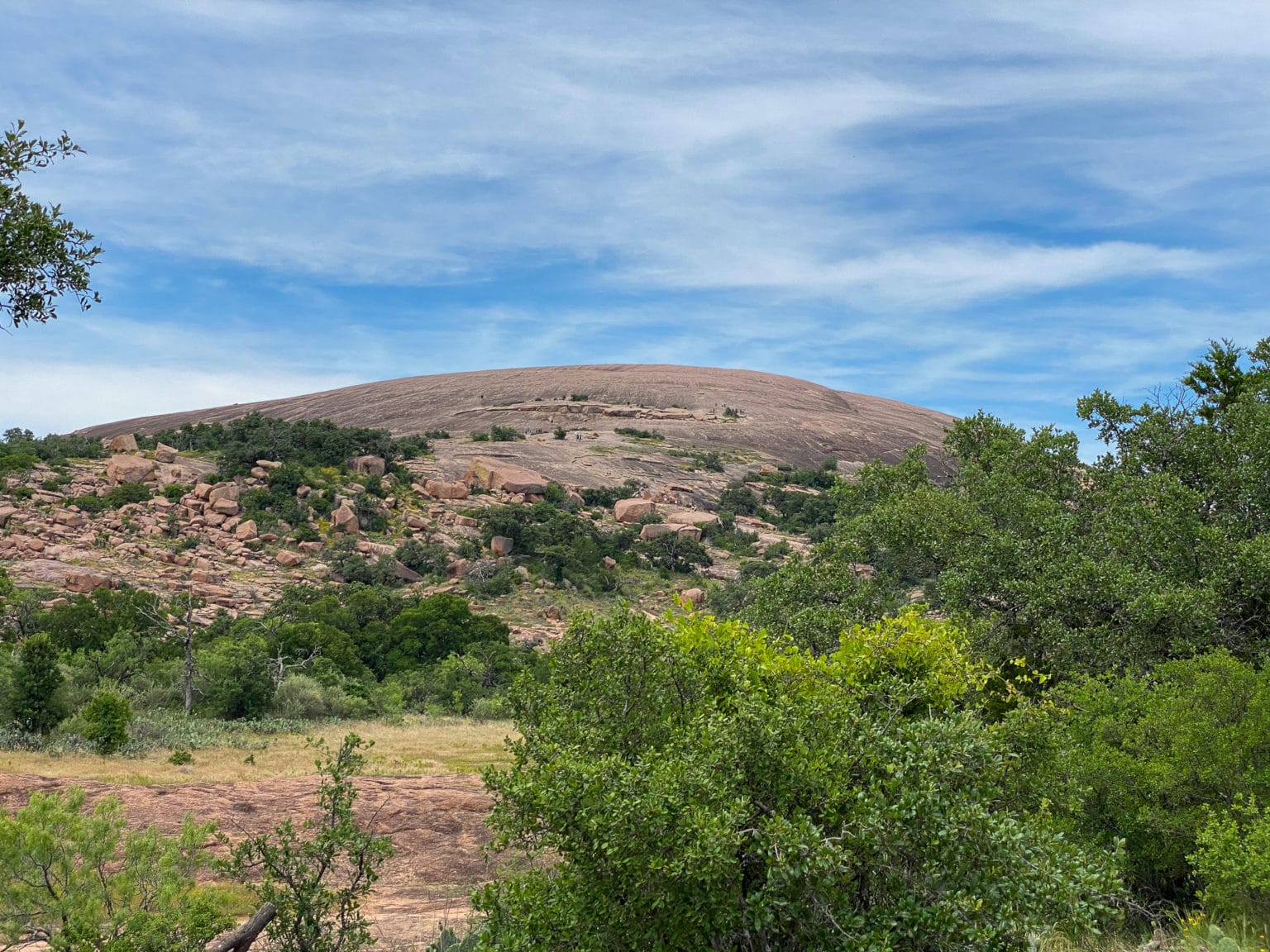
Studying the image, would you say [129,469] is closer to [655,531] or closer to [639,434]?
[655,531]

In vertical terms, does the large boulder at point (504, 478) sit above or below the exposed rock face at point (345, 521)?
above

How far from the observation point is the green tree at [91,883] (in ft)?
21.6

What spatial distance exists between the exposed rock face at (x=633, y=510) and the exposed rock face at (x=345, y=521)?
15.4 meters

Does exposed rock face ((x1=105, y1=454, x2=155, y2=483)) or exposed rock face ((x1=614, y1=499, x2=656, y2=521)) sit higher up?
exposed rock face ((x1=105, y1=454, x2=155, y2=483))

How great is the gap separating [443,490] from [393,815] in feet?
142

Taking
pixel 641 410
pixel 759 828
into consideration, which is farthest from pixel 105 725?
pixel 641 410

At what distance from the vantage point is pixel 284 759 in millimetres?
21609

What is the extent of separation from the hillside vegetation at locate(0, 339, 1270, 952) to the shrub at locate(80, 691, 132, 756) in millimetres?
63

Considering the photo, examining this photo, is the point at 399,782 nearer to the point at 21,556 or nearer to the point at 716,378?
the point at 21,556

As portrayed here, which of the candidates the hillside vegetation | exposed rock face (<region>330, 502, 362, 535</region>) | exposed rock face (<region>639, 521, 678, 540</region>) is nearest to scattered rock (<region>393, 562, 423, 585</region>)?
exposed rock face (<region>330, 502, 362, 535</region>)

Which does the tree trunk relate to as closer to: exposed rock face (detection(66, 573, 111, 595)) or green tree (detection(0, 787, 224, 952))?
green tree (detection(0, 787, 224, 952))

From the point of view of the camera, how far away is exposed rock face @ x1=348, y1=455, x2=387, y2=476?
58.1m

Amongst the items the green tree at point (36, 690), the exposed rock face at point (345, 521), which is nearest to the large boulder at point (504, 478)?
the exposed rock face at point (345, 521)

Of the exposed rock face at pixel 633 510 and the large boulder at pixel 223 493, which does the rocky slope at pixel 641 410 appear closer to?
the exposed rock face at pixel 633 510
